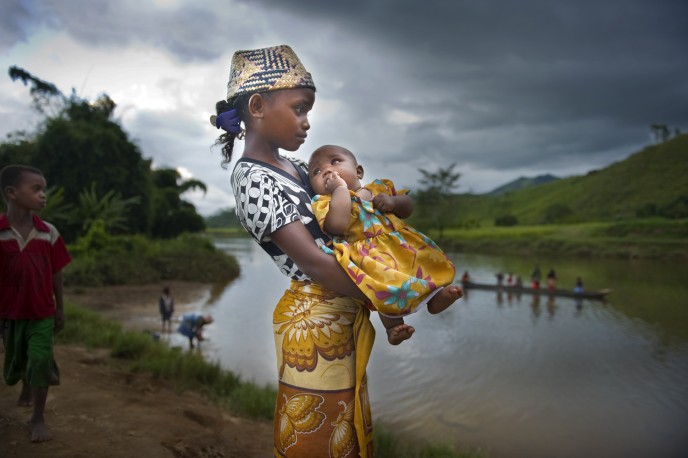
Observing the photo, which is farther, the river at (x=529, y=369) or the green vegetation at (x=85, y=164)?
the green vegetation at (x=85, y=164)

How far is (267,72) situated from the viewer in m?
1.80

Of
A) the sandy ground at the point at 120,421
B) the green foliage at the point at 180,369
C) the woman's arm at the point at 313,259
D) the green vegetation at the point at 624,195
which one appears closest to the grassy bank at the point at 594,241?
the green vegetation at the point at 624,195

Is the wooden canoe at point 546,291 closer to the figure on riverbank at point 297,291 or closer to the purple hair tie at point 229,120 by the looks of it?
the figure on riverbank at point 297,291

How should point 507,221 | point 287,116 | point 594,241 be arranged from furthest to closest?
point 507,221, point 594,241, point 287,116

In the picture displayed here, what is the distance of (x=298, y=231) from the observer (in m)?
1.63

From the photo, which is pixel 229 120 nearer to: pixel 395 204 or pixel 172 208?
pixel 395 204

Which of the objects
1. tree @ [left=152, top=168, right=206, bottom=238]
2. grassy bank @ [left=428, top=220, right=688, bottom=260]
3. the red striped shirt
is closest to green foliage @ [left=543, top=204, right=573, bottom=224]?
grassy bank @ [left=428, top=220, right=688, bottom=260]

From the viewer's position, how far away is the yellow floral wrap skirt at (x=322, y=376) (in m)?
1.73

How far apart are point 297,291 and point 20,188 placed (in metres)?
2.58

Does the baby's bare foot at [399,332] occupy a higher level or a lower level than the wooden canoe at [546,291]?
higher

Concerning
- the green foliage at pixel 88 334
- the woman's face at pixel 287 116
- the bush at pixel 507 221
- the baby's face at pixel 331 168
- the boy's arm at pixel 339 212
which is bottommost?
the green foliage at pixel 88 334

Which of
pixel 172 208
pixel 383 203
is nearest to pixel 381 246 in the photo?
pixel 383 203

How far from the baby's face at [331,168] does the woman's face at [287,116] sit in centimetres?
10

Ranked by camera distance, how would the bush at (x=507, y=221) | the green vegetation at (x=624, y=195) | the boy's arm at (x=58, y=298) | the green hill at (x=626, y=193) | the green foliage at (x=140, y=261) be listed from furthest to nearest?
1. the bush at (x=507, y=221)
2. the green hill at (x=626, y=193)
3. the green vegetation at (x=624, y=195)
4. the green foliage at (x=140, y=261)
5. the boy's arm at (x=58, y=298)
